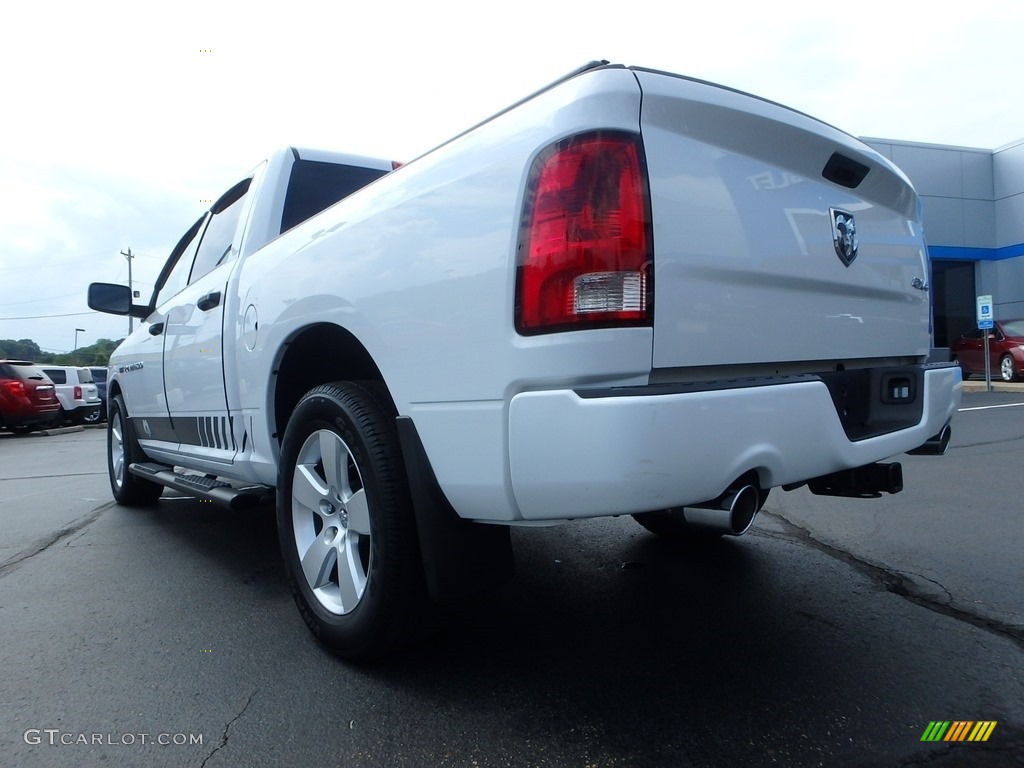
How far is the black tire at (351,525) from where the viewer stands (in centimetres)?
217

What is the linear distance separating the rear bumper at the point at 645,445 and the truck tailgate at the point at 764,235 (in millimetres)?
161

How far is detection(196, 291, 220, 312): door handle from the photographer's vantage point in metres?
3.58

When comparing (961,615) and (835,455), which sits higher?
(835,455)

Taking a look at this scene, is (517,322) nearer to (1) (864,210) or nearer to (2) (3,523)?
(1) (864,210)

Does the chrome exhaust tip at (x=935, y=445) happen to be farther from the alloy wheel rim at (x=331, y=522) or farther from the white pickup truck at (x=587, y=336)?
the alloy wheel rim at (x=331, y=522)

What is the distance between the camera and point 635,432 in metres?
1.66

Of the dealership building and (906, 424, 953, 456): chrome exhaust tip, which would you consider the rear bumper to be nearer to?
(906, 424, 953, 456): chrome exhaust tip

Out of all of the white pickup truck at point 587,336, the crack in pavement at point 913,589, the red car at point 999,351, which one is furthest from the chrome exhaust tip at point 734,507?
the red car at point 999,351

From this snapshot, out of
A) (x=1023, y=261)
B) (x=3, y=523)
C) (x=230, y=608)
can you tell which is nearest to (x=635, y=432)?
(x=230, y=608)

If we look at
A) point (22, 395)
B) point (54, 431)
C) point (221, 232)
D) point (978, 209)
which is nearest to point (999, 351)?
point (978, 209)

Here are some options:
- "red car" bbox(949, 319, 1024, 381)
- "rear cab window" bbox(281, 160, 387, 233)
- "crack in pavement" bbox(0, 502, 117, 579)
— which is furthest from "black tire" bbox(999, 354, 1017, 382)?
"crack in pavement" bbox(0, 502, 117, 579)

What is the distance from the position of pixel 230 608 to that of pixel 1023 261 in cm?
2516

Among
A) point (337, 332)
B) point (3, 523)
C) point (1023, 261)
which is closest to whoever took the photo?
point (337, 332)

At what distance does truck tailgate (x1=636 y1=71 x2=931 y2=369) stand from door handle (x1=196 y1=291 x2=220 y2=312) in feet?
8.10
